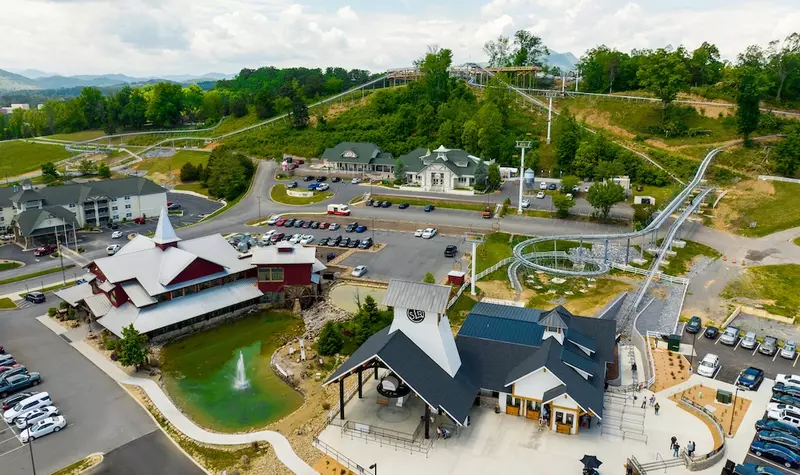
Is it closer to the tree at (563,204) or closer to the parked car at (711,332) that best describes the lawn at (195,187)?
the tree at (563,204)

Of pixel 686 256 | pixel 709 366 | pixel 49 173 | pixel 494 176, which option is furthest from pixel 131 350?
pixel 49 173

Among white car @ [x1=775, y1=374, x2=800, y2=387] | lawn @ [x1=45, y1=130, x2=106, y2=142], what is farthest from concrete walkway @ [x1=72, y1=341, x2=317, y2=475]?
lawn @ [x1=45, y1=130, x2=106, y2=142]

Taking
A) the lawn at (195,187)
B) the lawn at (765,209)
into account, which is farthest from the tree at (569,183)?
the lawn at (195,187)

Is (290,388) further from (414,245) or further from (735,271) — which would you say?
(735,271)

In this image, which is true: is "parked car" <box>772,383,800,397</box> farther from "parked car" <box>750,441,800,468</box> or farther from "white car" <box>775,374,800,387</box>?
"parked car" <box>750,441,800,468</box>

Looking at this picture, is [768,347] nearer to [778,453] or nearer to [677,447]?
[778,453]

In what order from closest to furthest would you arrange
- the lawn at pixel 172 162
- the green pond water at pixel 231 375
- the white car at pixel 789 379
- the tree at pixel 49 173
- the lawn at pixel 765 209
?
the green pond water at pixel 231 375 → the white car at pixel 789 379 → the lawn at pixel 765 209 → the tree at pixel 49 173 → the lawn at pixel 172 162
